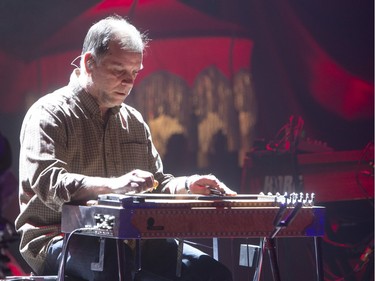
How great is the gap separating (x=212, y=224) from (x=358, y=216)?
3.27m

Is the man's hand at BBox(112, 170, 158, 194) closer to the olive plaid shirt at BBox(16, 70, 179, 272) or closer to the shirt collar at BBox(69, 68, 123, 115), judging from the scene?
the olive plaid shirt at BBox(16, 70, 179, 272)

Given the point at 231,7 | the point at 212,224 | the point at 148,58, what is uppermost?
the point at 231,7

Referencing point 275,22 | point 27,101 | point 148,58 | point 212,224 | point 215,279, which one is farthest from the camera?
point 275,22

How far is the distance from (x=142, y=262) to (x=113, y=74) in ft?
2.83

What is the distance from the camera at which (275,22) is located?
5367mm

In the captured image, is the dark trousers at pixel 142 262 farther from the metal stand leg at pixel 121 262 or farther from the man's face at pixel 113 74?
the man's face at pixel 113 74

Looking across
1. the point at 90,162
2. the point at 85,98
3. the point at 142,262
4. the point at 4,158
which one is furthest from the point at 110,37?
the point at 4,158

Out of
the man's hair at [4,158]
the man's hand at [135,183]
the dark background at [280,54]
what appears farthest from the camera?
the dark background at [280,54]

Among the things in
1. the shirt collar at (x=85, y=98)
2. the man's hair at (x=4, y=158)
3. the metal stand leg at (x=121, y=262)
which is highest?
the shirt collar at (x=85, y=98)

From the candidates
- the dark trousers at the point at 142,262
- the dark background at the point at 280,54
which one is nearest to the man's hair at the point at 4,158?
the dark trousers at the point at 142,262

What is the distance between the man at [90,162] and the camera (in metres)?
2.86

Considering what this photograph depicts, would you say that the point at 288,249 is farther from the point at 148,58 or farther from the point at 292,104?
the point at 148,58

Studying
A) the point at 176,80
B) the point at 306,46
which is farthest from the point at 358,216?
the point at 176,80

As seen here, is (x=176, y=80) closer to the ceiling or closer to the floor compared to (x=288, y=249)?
closer to the ceiling
